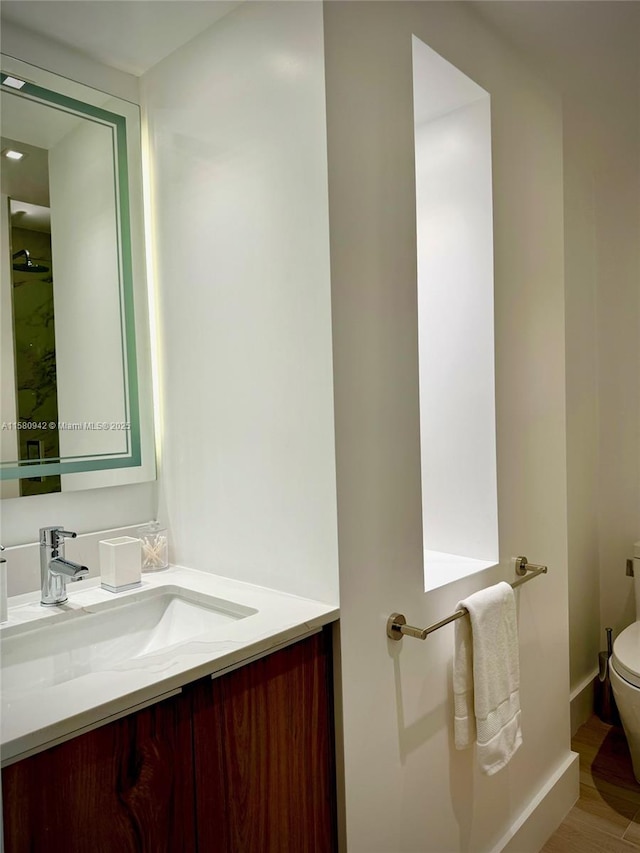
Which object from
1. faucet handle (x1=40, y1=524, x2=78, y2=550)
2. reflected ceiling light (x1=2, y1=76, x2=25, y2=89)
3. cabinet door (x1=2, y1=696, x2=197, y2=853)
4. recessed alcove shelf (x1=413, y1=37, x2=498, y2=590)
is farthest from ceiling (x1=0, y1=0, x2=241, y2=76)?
cabinet door (x1=2, y1=696, x2=197, y2=853)

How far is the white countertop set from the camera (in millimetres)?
796

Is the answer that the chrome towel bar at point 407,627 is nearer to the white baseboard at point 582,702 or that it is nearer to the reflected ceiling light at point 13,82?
the white baseboard at point 582,702

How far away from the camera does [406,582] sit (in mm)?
1306

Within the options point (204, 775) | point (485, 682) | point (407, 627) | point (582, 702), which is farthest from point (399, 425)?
point (582, 702)

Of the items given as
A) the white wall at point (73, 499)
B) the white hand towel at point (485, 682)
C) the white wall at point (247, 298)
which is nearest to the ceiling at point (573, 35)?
the white wall at point (247, 298)

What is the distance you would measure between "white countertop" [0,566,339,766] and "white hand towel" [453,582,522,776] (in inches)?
15.9

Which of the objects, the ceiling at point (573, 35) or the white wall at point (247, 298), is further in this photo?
the ceiling at point (573, 35)

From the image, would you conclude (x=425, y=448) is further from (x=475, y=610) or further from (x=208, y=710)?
(x=208, y=710)

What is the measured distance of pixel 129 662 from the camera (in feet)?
3.15

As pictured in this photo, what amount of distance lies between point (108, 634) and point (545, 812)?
1.37m

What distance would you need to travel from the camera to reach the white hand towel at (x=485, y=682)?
1.37 meters

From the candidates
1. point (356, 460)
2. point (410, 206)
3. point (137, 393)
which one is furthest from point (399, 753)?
point (410, 206)

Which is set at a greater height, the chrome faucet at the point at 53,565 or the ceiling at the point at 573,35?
the ceiling at the point at 573,35

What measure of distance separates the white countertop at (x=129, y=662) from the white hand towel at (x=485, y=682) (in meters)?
0.40
